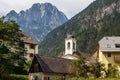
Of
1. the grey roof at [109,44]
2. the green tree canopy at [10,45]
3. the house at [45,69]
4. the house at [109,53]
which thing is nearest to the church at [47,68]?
the house at [45,69]

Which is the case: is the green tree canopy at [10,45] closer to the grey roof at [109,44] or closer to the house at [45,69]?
the house at [45,69]

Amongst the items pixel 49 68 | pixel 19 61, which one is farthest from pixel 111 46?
pixel 19 61

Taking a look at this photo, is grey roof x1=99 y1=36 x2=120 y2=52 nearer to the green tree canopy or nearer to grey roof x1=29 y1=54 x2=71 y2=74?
grey roof x1=29 y1=54 x2=71 y2=74

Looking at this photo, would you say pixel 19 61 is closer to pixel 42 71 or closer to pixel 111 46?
pixel 42 71

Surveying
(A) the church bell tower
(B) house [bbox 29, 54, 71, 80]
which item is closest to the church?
(B) house [bbox 29, 54, 71, 80]

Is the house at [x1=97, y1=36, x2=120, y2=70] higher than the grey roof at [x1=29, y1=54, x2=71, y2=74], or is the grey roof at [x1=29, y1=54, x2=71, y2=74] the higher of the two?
the house at [x1=97, y1=36, x2=120, y2=70]

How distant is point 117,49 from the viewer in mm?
92750

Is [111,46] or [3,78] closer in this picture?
[3,78]

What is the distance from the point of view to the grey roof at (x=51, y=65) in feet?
296

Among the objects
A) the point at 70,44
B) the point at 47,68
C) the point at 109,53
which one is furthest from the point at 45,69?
the point at 70,44

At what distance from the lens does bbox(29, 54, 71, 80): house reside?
295ft

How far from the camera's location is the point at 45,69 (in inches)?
3546

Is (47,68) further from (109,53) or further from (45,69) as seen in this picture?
(109,53)

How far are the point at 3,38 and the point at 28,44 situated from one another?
5378 cm
